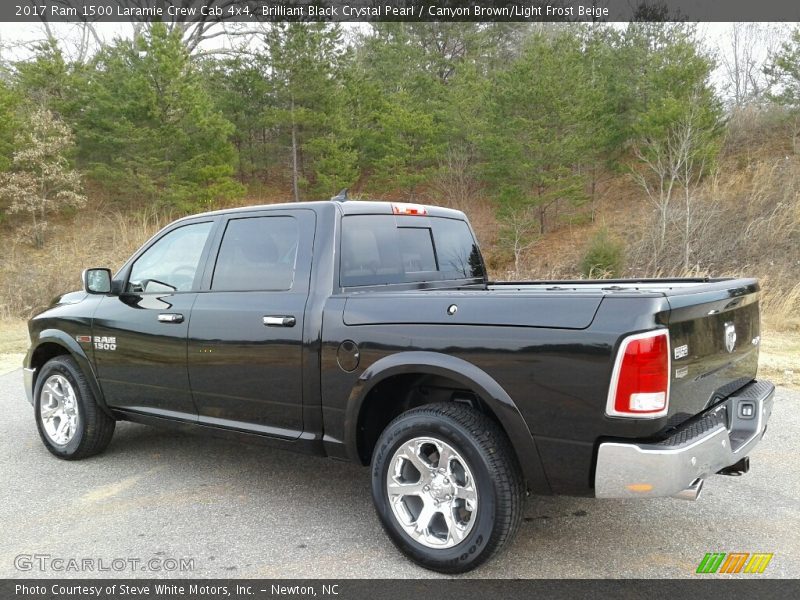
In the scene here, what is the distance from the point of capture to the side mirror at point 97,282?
4.77 m

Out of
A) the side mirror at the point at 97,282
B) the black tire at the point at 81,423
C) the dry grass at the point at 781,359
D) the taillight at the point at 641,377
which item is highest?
the side mirror at the point at 97,282

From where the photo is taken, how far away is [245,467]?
16.0 feet

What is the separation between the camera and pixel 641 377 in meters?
2.72

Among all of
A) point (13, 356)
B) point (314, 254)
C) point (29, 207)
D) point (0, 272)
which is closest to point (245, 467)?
point (314, 254)

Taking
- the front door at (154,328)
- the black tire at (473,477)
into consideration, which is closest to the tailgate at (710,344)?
the black tire at (473,477)

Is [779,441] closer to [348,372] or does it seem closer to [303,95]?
[348,372]

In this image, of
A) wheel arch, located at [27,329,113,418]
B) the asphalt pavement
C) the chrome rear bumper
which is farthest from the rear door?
the chrome rear bumper

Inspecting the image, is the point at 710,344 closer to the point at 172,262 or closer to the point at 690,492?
the point at 690,492

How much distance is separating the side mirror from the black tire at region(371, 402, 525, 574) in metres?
2.60

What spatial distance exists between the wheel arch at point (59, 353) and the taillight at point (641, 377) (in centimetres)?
379

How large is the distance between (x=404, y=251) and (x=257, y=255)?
0.94 m

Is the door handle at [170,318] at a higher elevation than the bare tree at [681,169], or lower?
lower

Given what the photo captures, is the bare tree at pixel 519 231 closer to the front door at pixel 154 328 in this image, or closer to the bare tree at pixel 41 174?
the bare tree at pixel 41 174

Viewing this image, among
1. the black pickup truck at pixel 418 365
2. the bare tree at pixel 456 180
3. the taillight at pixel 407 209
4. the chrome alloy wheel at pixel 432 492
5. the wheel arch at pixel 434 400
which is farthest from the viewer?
the bare tree at pixel 456 180
